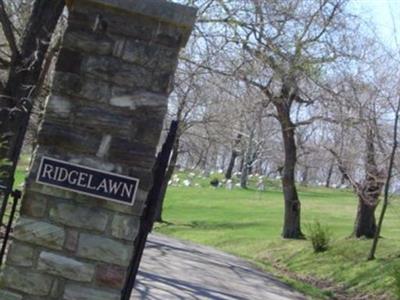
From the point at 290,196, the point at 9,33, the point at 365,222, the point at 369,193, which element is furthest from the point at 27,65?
the point at 290,196

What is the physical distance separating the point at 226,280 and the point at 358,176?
39.4 ft

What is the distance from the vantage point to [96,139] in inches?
199

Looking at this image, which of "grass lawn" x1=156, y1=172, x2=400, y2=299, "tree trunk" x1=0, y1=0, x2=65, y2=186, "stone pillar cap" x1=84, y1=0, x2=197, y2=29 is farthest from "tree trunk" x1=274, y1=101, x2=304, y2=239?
"stone pillar cap" x1=84, y1=0, x2=197, y2=29

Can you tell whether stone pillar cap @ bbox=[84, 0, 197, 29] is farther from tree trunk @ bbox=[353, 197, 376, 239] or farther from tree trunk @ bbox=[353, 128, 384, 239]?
tree trunk @ bbox=[353, 197, 376, 239]

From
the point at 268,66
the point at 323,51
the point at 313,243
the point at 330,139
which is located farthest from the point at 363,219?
the point at 268,66

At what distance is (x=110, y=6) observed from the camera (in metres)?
5.04

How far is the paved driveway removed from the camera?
37.9 ft

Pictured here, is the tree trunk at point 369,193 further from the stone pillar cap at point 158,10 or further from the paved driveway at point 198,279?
the stone pillar cap at point 158,10

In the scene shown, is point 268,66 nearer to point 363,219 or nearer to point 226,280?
Answer: point 226,280

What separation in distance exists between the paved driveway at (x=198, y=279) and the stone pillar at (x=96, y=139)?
17.1 feet

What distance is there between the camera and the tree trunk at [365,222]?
75.2ft

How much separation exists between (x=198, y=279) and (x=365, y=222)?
1062 centimetres

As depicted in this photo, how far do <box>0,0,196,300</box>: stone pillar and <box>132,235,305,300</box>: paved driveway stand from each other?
17.1 feet

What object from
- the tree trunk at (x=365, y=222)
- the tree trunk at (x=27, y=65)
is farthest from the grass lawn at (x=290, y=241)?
the tree trunk at (x=27, y=65)
